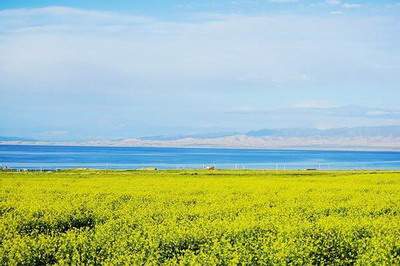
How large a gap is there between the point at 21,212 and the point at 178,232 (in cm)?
1040

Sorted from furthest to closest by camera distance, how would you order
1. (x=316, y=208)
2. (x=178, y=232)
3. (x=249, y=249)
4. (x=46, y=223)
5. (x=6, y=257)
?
(x=316, y=208) < (x=46, y=223) < (x=178, y=232) < (x=249, y=249) < (x=6, y=257)

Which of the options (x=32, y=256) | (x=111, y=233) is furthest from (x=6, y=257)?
(x=111, y=233)

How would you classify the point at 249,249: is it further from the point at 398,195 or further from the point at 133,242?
the point at 398,195

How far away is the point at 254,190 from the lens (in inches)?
1779

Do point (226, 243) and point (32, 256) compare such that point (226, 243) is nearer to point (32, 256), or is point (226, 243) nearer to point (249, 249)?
point (249, 249)

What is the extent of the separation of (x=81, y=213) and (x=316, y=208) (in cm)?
1287

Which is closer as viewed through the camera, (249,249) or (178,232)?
(249,249)

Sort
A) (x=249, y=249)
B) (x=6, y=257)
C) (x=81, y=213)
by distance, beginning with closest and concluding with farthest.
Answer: (x=6, y=257) < (x=249, y=249) < (x=81, y=213)

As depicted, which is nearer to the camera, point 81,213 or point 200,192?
point 81,213

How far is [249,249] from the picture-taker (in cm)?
2083

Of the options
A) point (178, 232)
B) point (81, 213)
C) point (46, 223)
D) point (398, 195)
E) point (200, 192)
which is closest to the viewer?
point (178, 232)

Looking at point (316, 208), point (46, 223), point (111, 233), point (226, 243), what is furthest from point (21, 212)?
point (316, 208)

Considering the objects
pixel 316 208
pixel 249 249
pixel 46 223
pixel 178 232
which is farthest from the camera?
pixel 316 208

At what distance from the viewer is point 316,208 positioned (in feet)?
107
